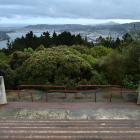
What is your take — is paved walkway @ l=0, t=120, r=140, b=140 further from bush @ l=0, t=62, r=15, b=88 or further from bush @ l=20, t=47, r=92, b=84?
bush @ l=0, t=62, r=15, b=88

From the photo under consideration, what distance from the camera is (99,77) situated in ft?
75.5

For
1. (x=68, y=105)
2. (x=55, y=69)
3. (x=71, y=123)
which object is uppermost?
(x=55, y=69)

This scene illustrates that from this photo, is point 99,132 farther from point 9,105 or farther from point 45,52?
point 45,52

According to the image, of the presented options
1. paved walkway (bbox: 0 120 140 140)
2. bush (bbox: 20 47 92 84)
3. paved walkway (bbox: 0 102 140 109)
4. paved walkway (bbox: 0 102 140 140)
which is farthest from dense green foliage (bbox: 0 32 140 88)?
paved walkway (bbox: 0 120 140 140)

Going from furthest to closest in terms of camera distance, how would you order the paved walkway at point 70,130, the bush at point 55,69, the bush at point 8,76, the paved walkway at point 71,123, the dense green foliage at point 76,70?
the bush at point 8,76 → the bush at point 55,69 → the dense green foliage at point 76,70 → the paved walkway at point 71,123 → the paved walkway at point 70,130

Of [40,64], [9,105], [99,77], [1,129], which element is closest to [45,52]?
[40,64]

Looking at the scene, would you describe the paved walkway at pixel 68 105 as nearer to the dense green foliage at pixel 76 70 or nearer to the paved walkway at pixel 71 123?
the paved walkway at pixel 71 123

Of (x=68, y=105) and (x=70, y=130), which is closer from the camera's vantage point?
(x=70, y=130)

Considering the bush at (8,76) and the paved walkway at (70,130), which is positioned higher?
the paved walkway at (70,130)

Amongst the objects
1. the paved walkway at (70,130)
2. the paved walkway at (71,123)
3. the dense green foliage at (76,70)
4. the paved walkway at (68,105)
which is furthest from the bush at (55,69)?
the paved walkway at (70,130)

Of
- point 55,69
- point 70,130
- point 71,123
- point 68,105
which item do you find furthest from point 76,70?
point 70,130

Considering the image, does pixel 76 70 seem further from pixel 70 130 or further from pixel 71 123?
pixel 70 130

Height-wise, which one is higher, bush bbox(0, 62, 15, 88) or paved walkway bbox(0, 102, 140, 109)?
paved walkway bbox(0, 102, 140, 109)

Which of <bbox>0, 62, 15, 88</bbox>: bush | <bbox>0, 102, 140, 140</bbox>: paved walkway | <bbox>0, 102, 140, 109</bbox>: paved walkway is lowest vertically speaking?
<bbox>0, 62, 15, 88</bbox>: bush
